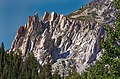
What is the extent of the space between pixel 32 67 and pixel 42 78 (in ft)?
47.9

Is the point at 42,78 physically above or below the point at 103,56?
above

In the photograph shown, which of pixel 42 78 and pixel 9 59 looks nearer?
pixel 42 78

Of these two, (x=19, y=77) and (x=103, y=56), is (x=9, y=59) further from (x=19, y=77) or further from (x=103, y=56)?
(x=103, y=56)

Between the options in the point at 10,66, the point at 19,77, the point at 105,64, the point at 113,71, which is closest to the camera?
the point at 113,71

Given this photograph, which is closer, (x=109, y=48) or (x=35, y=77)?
(x=109, y=48)

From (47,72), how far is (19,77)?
13.6 meters

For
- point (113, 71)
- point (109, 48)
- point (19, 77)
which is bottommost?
point (113, 71)

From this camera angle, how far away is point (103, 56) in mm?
24500

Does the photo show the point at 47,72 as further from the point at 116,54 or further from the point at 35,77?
the point at 116,54

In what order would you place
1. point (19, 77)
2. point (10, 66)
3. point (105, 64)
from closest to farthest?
point (105, 64) < point (19, 77) < point (10, 66)

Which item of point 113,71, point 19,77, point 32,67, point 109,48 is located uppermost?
point 32,67

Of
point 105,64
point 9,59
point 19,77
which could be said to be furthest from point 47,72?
point 105,64

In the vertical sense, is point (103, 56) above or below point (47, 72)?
below

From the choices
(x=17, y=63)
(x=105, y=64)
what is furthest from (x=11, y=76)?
(x=105, y=64)
